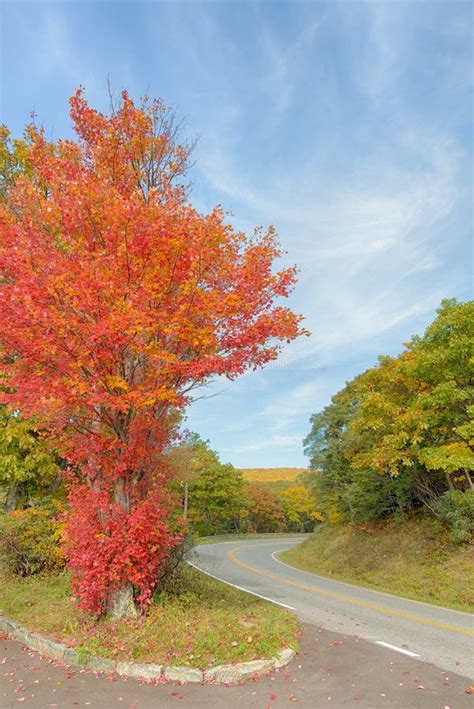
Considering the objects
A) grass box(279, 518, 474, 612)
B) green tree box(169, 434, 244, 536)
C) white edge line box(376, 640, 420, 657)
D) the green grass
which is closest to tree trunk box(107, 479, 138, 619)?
the green grass

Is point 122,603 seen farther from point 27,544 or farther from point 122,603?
point 27,544

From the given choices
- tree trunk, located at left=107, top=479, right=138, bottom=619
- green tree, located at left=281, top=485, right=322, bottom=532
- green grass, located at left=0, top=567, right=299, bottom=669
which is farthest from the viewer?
green tree, located at left=281, top=485, right=322, bottom=532

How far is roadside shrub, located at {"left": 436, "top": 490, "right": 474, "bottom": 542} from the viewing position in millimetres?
15047

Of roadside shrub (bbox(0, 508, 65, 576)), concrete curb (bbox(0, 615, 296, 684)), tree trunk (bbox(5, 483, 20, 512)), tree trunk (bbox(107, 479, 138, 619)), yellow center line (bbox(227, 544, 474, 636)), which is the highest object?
tree trunk (bbox(5, 483, 20, 512))

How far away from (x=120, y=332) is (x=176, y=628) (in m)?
4.81

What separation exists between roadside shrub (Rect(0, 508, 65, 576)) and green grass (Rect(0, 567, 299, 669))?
1.62 m

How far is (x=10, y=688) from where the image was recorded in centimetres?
579

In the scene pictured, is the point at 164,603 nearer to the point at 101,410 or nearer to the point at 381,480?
the point at 101,410

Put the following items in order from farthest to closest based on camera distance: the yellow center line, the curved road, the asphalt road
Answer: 1. the yellow center line
2. the curved road
3. the asphalt road

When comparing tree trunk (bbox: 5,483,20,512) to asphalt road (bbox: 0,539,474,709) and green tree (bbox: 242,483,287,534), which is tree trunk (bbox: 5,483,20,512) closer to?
asphalt road (bbox: 0,539,474,709)

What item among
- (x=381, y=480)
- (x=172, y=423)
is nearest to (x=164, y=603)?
(x=172, y=423)

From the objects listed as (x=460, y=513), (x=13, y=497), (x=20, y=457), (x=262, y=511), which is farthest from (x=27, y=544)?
(x=262, y=511)

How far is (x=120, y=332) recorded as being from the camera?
7.16 meters

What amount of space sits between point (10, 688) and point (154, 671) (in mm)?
1840
